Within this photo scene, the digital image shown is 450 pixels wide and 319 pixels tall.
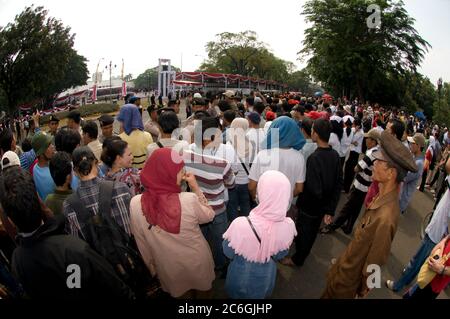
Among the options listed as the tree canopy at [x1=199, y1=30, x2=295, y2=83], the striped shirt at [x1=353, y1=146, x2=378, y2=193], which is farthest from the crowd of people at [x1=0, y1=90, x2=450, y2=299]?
the tree canopy at [x1=199, y1=30, x2=295, y2=83]

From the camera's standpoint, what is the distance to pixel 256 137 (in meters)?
4.27

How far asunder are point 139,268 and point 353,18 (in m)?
29.7

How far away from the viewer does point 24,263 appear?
5.31 ft

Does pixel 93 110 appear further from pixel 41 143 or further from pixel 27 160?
pixel 41 143

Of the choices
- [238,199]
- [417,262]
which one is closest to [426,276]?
[417,262]

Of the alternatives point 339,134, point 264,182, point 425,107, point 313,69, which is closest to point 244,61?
point 313,69

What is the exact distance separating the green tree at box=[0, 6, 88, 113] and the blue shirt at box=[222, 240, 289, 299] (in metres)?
A: 19.7

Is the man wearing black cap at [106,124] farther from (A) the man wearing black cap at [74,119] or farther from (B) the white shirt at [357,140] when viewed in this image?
(B) the white shirt at [357,140]

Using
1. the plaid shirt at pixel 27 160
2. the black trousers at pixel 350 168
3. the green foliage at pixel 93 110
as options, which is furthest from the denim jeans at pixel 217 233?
the green foliage at pixel 93 110

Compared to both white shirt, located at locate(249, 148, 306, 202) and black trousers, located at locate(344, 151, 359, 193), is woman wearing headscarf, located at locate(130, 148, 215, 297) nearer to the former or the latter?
white shirt, located at locate(249, 148, 306, 202)

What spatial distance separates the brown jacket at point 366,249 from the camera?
83.1 inches

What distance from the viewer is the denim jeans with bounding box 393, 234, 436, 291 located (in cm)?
291

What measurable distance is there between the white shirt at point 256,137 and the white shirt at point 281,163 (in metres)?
0.89

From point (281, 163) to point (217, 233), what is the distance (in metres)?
1.05
